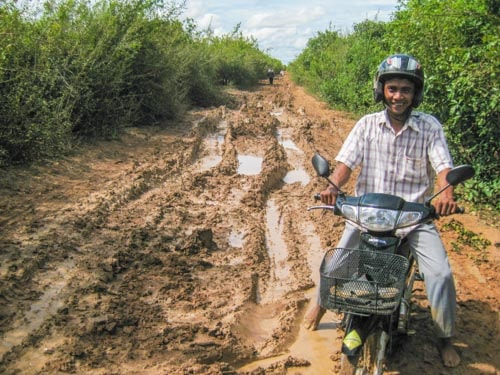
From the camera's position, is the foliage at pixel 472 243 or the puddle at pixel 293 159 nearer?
the foliage at pixel 472 243

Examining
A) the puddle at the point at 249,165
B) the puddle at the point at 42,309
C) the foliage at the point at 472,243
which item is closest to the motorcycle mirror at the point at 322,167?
the puddle at the point at 42,309

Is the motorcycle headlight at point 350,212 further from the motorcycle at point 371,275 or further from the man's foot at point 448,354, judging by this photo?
the man's foot at point 448,354

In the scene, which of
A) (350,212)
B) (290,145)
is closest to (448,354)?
(350,212)

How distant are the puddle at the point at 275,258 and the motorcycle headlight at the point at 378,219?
207cm

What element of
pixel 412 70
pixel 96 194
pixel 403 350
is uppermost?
pixel 412 70

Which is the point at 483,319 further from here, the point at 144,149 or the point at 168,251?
the point at 144,149

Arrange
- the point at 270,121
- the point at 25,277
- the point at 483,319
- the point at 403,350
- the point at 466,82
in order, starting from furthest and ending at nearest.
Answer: the point at 270,121 → the point at 466,82 → the point at 25,277 → the point at 483,319 → the point at 403,350

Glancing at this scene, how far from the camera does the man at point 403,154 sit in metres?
3.64

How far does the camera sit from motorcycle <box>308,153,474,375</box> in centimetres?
298

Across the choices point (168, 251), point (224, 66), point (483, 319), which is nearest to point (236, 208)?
point (168, 251)

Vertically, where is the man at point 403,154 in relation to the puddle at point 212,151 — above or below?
above

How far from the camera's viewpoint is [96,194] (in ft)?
25.1

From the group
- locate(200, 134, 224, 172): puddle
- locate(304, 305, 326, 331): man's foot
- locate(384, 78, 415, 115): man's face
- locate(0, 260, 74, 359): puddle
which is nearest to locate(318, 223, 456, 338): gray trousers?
locate(384, 78, 415, 115): man's face

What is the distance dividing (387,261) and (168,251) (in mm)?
3289
